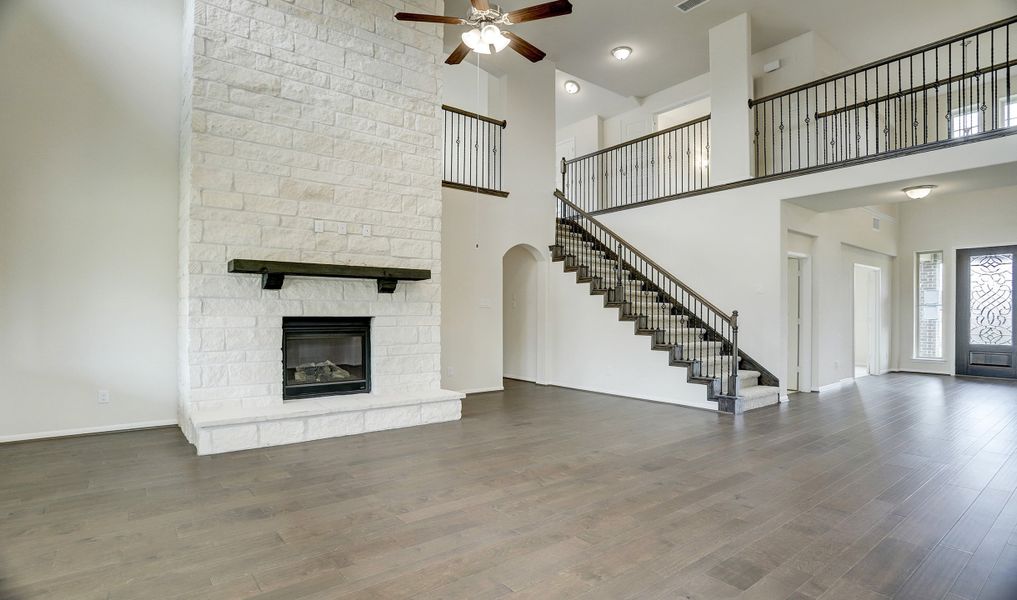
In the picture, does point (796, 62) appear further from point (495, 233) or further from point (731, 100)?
point (495, 233)

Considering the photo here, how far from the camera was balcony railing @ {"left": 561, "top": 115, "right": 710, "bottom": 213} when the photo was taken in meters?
9.27

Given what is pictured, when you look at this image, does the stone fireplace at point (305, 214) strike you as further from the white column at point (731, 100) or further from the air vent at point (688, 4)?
the white column at point (731, 100)

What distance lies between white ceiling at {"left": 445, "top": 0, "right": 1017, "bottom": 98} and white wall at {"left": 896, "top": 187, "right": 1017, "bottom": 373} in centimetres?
284

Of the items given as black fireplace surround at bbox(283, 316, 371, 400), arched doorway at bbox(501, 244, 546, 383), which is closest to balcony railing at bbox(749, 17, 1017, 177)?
arched doorway at bbox(501, 244, 546, 383)

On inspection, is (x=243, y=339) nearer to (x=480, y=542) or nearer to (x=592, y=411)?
(x=480, y=542)

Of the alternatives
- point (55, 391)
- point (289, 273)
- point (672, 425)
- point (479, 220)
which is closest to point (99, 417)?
point (55, 391)

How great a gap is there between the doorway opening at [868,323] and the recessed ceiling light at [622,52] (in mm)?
5900

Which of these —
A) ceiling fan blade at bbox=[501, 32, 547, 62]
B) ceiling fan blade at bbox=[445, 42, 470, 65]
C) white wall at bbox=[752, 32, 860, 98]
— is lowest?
ceiling fan blade at bbox=[501, 32, 547, 62]

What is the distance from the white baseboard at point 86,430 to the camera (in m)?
4.23

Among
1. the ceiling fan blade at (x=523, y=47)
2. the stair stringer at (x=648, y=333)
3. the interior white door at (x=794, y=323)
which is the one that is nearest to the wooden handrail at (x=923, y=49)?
the interior white door at (x=794, y=323)

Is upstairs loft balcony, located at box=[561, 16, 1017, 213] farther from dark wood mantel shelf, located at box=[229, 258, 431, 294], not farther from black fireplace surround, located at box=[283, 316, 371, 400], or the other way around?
black fireplace surround, located at box=[283, 316, 371, 400]

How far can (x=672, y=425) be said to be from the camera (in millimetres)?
5039

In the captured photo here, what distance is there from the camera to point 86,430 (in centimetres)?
447

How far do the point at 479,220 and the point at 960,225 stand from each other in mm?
9210
